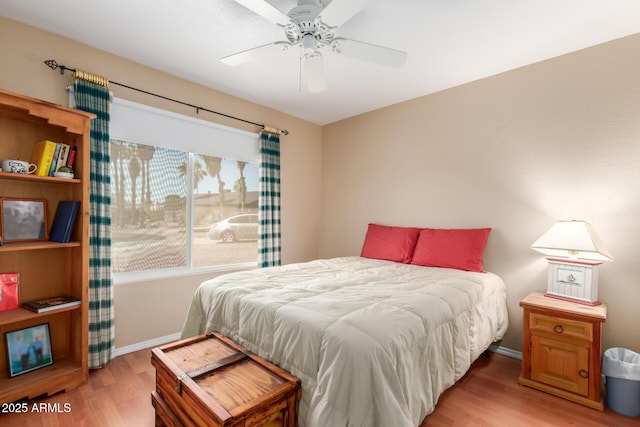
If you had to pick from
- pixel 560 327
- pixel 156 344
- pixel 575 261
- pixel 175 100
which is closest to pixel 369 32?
pixel 175 100

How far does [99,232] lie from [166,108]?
126 centimetres

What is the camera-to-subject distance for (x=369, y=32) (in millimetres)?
2186

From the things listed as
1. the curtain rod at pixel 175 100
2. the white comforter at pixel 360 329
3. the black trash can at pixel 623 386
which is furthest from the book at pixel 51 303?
the black trash can at pixel 623 386

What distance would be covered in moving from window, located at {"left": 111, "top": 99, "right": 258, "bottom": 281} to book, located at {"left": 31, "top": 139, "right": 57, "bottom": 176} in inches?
21.2

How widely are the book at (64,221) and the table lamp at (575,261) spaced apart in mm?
3359

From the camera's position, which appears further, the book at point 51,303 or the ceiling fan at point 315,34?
the book at point 51,303

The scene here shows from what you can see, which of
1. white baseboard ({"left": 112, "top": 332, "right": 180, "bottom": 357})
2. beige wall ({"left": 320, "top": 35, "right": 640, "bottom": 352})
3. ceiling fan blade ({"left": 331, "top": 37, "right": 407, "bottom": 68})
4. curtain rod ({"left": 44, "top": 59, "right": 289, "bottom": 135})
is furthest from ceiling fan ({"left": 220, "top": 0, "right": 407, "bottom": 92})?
white baseboard ({"left": 112, "top": 332, "right": 180, "bottom": 357})

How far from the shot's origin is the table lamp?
2.05 m

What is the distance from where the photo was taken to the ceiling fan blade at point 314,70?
1.94m

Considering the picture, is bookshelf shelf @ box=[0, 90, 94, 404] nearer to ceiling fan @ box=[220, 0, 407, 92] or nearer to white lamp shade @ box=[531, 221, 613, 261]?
ceiling fan @ box=[220, 0, 407, 92]

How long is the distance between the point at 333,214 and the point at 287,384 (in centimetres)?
299

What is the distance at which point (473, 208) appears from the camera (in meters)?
2.94

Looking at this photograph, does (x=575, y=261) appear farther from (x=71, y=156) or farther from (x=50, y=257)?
(x=50, y=257)

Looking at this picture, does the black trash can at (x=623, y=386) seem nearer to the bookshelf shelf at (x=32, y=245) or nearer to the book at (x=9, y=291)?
the bookshelf shelf at (x=32, y=245)
